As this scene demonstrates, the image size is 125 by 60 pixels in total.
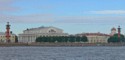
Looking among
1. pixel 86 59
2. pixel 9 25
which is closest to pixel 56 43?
pixel 9 25

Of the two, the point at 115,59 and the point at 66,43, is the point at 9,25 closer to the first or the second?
the point at 66,43

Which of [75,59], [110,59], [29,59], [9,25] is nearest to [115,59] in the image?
[110,59]

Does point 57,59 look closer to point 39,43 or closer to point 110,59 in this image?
point 110,59

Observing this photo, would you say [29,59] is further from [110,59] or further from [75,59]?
[110,59]

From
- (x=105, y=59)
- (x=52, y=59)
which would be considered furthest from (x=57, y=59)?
(x=105, y=59)

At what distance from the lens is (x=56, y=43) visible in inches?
7751

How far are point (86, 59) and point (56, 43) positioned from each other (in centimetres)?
13436

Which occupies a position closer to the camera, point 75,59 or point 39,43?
point 75,59

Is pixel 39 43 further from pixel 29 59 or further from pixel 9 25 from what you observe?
pixel 29 59

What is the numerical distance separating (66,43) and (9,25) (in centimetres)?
2341

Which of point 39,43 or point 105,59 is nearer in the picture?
point 105,59

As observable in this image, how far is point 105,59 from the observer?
204 ft

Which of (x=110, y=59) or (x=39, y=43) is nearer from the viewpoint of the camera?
(x=110, y=59)

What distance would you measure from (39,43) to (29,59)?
13460 centimetres
